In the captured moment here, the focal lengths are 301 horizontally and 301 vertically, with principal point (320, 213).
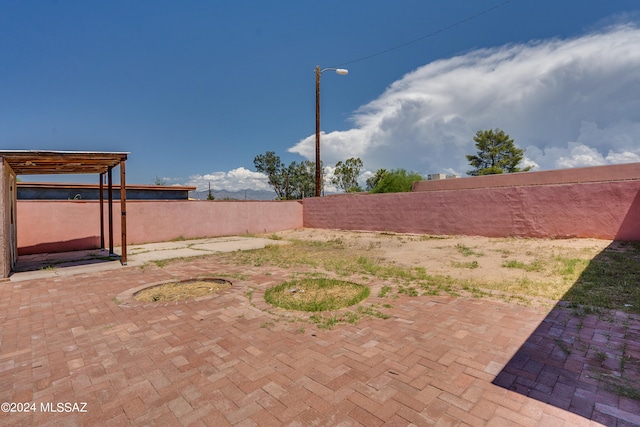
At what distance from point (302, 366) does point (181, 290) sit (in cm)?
361

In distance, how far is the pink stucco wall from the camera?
975 centimetres

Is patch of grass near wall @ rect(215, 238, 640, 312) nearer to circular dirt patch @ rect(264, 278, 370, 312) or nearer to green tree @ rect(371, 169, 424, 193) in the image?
circular dirt patch @ rect(264, 278, 370, 312)

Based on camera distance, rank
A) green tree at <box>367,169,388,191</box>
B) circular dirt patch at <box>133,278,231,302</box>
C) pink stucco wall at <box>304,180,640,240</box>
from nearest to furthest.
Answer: circular dirt patch at <box>133,278,231,302</box>, pink stucco wall at <box>304,180,640,240</box>, green tree at <box>367,169,388,191</box>

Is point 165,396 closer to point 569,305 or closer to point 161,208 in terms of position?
point 569,305

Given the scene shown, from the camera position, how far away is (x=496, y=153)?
118 ft

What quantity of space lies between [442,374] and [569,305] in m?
3.04

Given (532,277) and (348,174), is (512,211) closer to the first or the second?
(532,277)

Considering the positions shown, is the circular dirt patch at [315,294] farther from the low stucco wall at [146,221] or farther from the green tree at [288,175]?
the green tree at [288,175]

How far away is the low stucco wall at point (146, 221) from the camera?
10.7 metres

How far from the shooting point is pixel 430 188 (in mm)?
18984

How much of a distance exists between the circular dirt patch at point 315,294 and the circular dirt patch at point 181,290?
1171 mm

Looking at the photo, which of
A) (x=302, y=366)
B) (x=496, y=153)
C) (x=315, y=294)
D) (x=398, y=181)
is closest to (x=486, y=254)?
(x=315, y=294)

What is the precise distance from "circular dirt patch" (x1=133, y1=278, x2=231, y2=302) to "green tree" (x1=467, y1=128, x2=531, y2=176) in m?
35.0

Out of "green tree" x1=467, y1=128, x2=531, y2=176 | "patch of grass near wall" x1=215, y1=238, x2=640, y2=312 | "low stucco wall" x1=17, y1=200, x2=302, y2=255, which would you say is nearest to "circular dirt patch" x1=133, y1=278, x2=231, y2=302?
"patch of grass near wall" x1=215, y1=238, x2=640, y2=312
